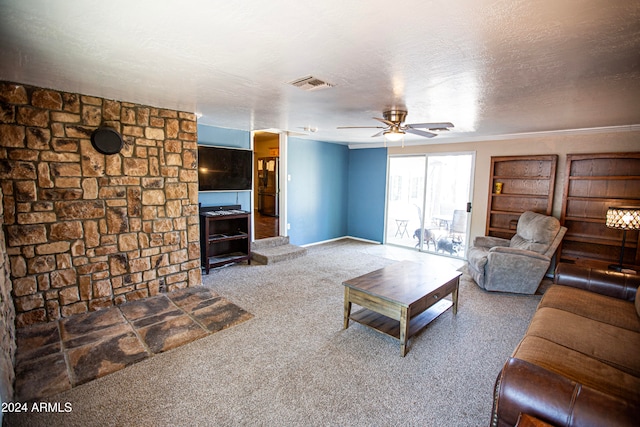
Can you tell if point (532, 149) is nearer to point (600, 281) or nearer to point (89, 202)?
point (600, 281)

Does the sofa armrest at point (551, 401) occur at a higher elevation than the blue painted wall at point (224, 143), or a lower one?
lower

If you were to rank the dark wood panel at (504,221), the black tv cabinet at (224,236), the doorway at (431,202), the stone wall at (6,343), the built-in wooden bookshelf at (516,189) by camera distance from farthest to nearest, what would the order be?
the doorway at (431,202), the dark wood panel at (504,221), the built-in wooden bookshelf at (516,189), the black tv cabinet at (224,236), the stone wall at (6,343)

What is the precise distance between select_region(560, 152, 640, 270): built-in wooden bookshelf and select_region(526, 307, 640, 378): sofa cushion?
243 centimetres

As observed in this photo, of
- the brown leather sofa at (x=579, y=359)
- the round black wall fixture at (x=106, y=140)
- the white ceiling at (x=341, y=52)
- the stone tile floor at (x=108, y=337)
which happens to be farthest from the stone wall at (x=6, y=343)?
the brown leather sofa at (x=579, y=359)

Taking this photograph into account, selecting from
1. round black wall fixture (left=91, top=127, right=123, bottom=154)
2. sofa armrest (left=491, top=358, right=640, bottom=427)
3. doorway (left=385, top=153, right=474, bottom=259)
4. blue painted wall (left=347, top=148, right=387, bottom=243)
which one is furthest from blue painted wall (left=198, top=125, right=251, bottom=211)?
sofa armrest (left=491, top=358, right=640, bottom=427)

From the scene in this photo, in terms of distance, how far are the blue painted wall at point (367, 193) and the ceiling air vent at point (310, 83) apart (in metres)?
4.51

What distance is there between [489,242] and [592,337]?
10.00 ft

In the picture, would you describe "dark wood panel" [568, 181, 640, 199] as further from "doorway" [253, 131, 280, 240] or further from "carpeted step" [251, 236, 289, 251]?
"doorway" [253, 131, 280, 240]

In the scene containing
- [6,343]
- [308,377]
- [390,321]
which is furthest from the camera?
[390,321]

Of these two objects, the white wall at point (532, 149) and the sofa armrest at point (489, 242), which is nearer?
the white wall at point (532, 149)

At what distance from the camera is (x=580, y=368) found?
1681mm

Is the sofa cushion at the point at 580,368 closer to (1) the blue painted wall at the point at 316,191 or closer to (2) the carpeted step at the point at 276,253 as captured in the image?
(2) the carpeted step at the point at 276,253

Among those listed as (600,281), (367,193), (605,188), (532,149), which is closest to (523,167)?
(532,149)

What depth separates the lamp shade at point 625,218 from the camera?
329 cm
